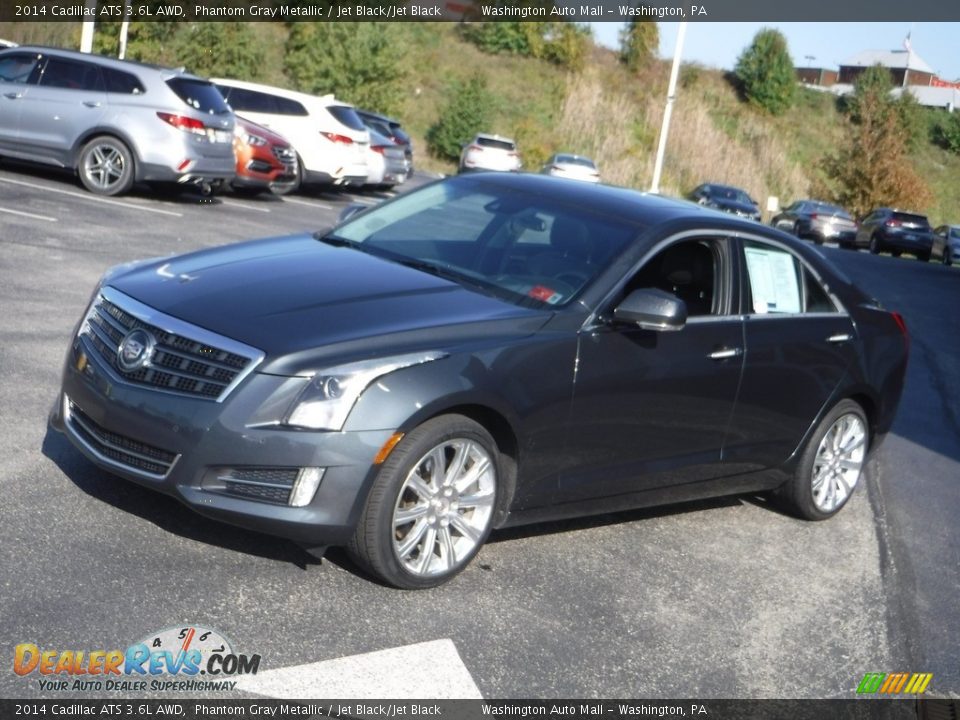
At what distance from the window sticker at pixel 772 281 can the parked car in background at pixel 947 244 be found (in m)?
39.7

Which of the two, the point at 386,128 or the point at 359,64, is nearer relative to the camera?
the point at 386,128

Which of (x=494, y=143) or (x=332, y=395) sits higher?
(x=494, y=143)

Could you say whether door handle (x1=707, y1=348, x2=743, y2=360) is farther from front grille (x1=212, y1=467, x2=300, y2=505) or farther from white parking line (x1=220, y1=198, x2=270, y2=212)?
white parking line (x1=220, y1=198, x2=270, y2=212)

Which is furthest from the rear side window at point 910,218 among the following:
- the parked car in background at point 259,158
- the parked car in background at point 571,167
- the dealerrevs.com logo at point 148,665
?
the dealerrevs.com logo at point 148,665

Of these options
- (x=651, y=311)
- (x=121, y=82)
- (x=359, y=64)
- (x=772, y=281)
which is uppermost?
(x=359, y=64)

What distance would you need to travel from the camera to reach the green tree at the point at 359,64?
1849 inches

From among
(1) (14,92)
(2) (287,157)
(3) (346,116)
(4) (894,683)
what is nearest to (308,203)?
(2) (287,157)

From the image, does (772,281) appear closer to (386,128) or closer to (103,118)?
(103,118)

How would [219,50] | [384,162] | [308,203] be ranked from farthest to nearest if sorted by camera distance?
[219,50] → [384,162] → [308,203]

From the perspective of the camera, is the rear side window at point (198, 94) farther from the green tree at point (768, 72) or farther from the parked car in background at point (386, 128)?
the green tree at point (768, 72)

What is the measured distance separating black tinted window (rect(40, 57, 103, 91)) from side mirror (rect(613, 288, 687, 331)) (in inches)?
555

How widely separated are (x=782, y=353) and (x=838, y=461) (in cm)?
104

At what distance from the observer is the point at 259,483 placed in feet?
16.8

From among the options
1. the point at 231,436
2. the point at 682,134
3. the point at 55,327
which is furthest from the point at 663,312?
the point at 682,134
